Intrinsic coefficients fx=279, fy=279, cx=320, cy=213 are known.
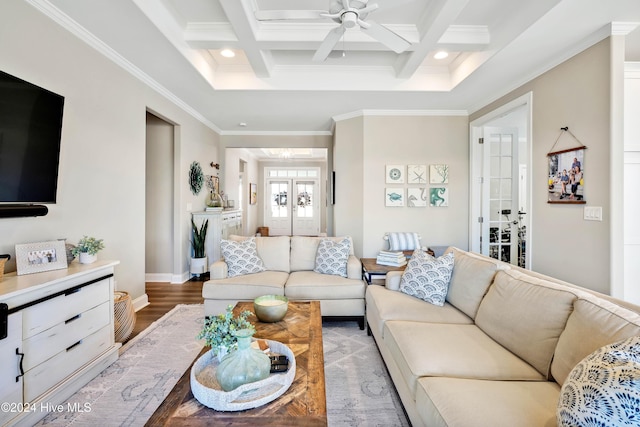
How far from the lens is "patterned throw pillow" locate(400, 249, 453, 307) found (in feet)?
7.61

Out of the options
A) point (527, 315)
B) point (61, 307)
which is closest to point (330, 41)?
point (527, 315)

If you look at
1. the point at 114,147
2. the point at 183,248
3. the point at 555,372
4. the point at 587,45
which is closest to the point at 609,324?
the point at 555,372

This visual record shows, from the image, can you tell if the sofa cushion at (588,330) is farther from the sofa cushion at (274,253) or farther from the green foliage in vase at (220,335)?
the sofa cushion at (274,253)

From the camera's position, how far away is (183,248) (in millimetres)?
4367

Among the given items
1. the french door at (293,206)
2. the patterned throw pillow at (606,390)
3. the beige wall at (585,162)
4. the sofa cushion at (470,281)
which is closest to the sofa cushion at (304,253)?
the sofa cushion at (470,281)

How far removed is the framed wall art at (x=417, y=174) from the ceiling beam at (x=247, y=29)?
8.11ft

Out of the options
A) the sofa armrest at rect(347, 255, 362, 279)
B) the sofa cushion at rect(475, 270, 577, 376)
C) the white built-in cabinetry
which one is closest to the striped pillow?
the sofa armrest at rect(347, 255, 362, 279)

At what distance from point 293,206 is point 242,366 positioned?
29.5ft

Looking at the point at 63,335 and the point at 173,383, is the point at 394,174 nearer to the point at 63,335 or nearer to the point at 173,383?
the point at 173,383

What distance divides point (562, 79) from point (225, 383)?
3.66 m

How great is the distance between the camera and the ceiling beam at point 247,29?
85.0 inches

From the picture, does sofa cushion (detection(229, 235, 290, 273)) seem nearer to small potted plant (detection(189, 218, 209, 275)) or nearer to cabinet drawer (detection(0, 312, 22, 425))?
small potted plant (detection(189, 218, 209, 275))

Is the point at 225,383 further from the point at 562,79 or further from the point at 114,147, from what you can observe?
the point at 562,79

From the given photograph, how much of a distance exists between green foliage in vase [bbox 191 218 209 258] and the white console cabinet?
7.61ft
